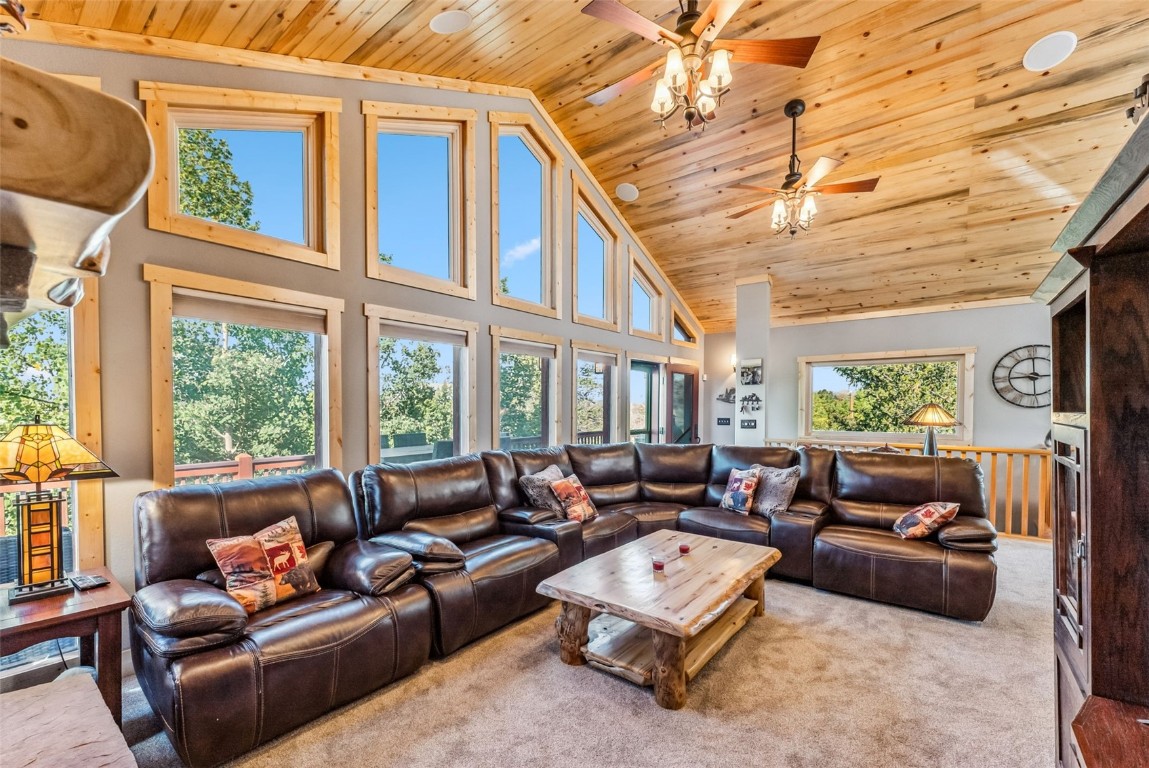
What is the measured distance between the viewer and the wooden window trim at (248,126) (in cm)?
284

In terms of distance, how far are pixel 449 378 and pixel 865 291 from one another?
213 inches

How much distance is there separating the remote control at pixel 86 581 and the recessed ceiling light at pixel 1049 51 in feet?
21.3

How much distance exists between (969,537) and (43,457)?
16.4ft

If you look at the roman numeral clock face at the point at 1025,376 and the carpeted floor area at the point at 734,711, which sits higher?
the roman numeral clock face at the point at 1025,376

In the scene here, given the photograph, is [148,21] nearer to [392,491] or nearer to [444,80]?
[444,80]

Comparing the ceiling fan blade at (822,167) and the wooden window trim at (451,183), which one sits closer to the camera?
the ceiling fan blade at (822,167)

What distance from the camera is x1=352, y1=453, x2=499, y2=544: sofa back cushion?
10.6 ft

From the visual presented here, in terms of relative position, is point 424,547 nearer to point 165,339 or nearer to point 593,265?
point 165,339

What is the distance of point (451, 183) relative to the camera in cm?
478

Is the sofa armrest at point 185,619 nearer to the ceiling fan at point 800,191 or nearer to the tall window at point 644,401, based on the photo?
the ceiling fan at point 800,191

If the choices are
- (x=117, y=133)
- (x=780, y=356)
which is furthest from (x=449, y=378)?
(x=780, y=356)

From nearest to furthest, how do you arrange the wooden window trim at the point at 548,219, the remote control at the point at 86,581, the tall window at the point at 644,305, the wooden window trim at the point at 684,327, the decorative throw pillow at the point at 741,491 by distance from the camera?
1. the remote control at the point at 86,581
2. the decorative throw pillow at the point at 741,491
3. the wooden window trim at the point at 548,219
4. the tall window at the point at 644,305
5. the wooden window trim at the point at 684,327

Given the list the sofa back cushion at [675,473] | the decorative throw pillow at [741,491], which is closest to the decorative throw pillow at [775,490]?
the decorative throw pillow at [741,491]

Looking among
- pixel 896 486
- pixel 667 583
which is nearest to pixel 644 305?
pixel 896 486
